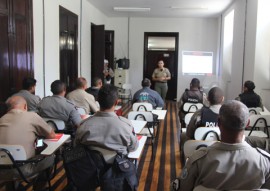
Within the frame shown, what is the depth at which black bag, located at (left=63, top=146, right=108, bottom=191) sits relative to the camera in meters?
2.42

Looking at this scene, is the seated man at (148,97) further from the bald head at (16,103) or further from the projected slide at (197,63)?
the projected slide at (197,63)

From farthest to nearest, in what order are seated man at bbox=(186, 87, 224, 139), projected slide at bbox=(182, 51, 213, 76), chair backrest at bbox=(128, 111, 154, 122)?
projected slide at bbox=(182, 51, 213, 76) → chair backrest at bbox=(128, 111, 154, 122) → seated man at bbox=(186, 87, 224, 139)

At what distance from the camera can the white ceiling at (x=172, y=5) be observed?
29.5ft

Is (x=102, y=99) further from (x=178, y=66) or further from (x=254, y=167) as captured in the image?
(x=178, y=66)

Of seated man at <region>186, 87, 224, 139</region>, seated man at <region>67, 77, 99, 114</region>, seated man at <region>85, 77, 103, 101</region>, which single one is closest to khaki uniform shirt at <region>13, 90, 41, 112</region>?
seated man at <region>67, 77, 99, 114</region>

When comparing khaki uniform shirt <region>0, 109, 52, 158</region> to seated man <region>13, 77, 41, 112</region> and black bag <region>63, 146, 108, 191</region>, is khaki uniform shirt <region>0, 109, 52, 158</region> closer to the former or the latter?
black bag <region>63, 146, 108, 191</region>

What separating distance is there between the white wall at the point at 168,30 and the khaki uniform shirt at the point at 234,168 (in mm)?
10517

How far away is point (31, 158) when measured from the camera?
290 cm

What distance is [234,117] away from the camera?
1749mm

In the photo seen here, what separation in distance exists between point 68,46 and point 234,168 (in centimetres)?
665

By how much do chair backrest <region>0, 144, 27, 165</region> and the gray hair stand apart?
5.61 feet

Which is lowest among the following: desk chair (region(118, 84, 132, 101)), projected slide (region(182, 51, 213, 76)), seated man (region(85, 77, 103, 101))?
desk chair (region(118, 84, 132, 101))

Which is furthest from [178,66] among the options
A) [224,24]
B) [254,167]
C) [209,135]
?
[254,167]

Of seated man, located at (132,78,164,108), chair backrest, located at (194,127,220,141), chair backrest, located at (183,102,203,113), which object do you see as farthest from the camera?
seated man, located at (132,78,164,108)
